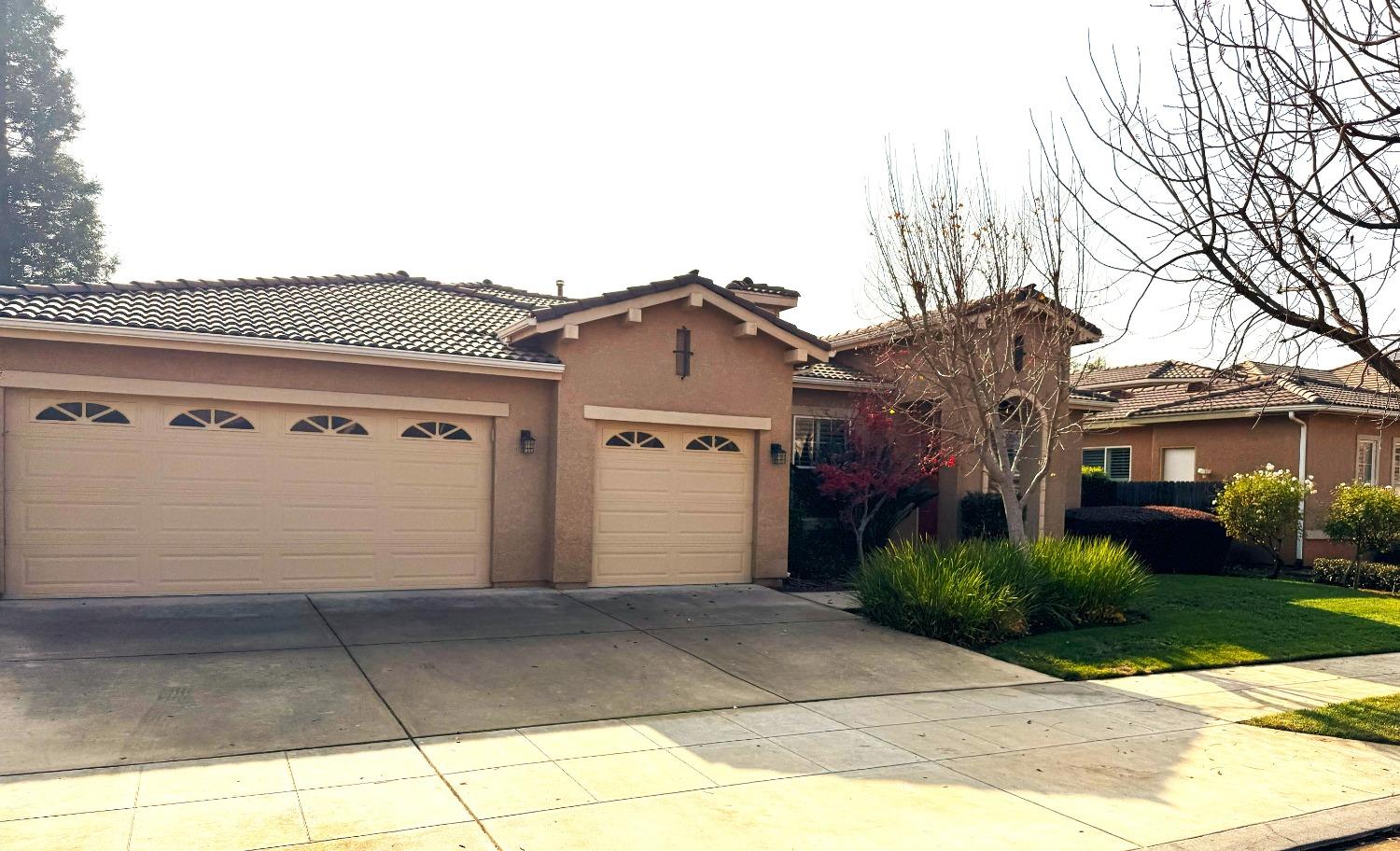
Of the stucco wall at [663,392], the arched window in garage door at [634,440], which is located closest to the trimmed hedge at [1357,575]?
the stucco wall at [663,392]

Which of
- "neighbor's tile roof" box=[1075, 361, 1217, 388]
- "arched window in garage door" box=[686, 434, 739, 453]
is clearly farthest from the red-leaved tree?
"neighbor's tile roof" box=[1075, 361, 1217, 388]

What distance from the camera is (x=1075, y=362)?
15.0m

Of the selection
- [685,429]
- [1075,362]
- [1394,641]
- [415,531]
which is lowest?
[1394,641]

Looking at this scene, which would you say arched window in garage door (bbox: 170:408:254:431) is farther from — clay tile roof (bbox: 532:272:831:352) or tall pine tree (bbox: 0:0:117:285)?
tall pine tree (bbox: 0:0:117:285)

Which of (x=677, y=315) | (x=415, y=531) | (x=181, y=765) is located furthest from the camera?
(x=677, y=315)

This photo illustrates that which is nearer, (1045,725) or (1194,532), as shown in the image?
(1045,725)

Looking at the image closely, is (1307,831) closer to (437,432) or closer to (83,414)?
(437,432)

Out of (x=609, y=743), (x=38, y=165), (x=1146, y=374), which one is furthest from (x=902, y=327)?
(x=38, y=165)

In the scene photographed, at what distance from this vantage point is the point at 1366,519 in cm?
1778

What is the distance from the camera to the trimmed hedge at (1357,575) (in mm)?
17156

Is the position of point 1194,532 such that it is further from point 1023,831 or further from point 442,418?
point 1023,831

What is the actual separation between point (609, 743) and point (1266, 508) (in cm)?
1549

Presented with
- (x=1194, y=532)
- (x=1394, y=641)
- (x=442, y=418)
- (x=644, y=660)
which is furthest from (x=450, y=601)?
(x=1194, y=532)

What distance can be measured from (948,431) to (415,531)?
8.15m
